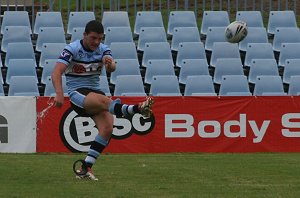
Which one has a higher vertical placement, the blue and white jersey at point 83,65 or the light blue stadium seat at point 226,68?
the blue and white jersey at point 83,65

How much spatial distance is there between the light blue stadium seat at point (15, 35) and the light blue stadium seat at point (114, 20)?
211 centimetres

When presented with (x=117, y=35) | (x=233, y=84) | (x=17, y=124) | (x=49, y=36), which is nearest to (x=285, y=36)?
(x=233, y=84)

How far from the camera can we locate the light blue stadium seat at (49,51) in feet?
63.3

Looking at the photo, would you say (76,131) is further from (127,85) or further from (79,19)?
(79,19)

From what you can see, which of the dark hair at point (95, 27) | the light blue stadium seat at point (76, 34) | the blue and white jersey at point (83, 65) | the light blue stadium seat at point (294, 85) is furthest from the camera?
the light blue stadium seat at point (76, 34)

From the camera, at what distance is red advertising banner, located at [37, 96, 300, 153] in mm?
15945

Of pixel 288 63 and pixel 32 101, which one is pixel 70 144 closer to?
pixel 32 101

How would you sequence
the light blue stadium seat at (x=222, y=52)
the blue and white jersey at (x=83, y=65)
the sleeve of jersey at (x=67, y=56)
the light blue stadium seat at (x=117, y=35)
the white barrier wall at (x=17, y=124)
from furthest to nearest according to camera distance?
the light blue stadium seat at (x=117, y=35)
the light blue stadium seat at (x=222, y=52)
the white barrier wall at (x=17, y=124)
the blue and white jersey at (x=83, y=65)
the sleeve of jersey at (x=67, y=56)

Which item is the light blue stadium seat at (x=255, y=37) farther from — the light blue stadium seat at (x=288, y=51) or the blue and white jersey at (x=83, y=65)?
the blue and white jersey at (x=83, y=65)

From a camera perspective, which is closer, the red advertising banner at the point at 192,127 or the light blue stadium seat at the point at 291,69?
the red advertising banner at the point at 192,127

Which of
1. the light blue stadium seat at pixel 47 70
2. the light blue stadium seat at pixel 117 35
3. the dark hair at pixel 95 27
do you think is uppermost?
the dark hair at pixel 95 27

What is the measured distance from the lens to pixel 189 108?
16.4 m

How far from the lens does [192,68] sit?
1950 cm

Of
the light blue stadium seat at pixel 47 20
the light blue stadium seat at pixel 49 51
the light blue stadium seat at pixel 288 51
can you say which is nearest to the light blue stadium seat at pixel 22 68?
the light blue stadium seat at pixel 49 51
